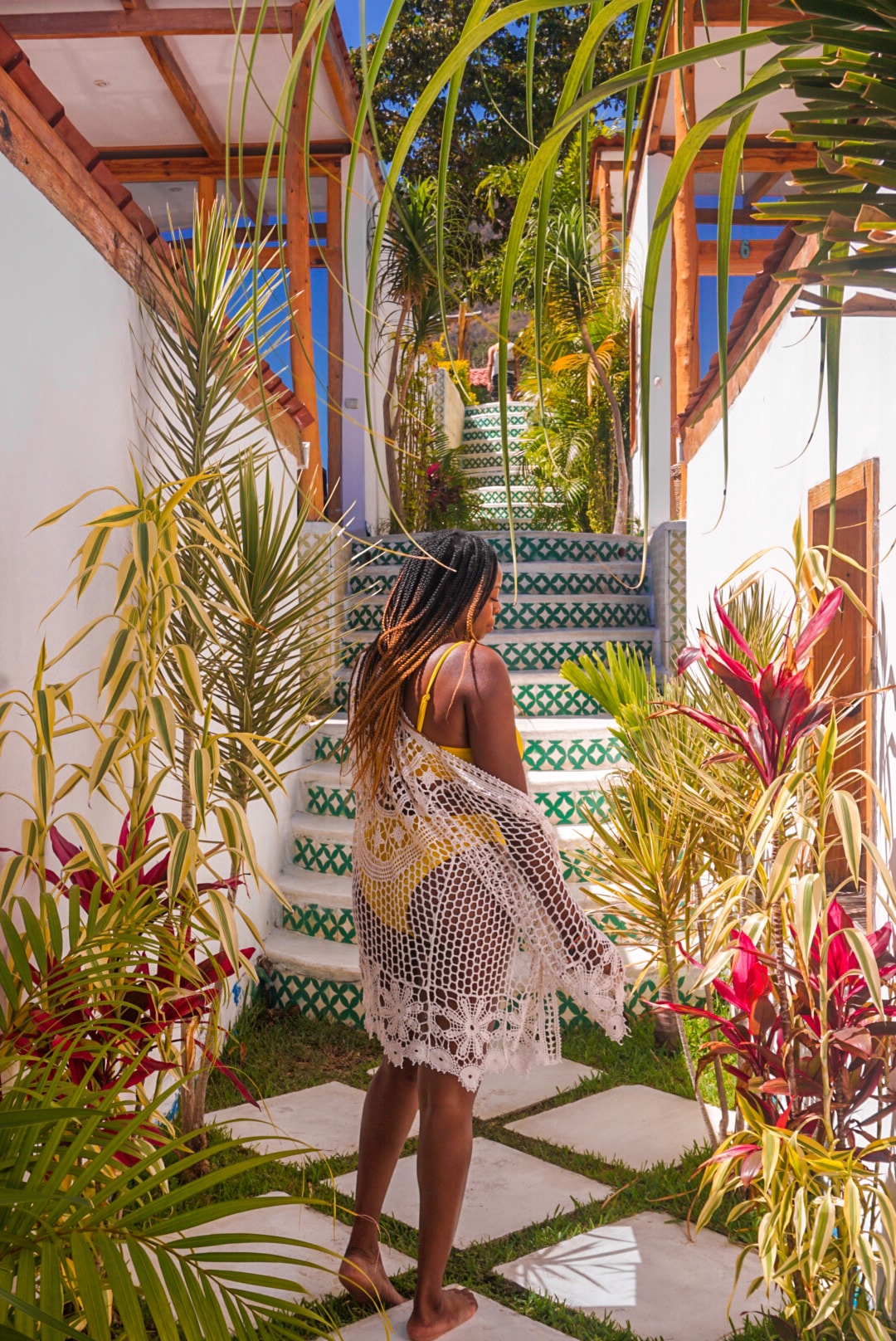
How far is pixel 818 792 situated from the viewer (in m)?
1.81

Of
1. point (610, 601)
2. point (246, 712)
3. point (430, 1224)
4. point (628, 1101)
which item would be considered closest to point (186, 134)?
point (610, 601)

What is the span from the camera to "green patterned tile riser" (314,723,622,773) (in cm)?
473

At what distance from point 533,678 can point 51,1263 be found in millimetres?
4789

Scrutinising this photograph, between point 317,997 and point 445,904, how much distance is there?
6.72ft

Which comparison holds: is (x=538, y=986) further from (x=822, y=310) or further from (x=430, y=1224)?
(x=822, y=310)

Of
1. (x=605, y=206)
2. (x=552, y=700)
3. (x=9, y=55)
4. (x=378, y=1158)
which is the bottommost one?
(x=378, y=1158)

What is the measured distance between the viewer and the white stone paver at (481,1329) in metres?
2.12

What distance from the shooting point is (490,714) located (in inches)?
84.0

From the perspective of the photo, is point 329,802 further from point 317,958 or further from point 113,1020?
point 113,1020

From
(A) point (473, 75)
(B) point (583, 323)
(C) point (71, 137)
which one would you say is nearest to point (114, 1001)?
(C) point (71, 137)

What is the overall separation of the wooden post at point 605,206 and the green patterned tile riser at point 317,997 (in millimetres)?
7820

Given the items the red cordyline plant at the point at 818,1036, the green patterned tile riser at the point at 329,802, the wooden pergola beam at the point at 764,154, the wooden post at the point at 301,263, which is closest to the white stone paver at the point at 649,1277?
the red cordyline plant at the point at 818,1036

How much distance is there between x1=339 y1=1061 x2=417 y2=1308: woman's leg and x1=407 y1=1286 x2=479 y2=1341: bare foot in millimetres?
134

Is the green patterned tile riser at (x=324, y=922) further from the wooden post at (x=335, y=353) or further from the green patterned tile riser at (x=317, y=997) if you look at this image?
the wooden post at (x=335, y=353)
